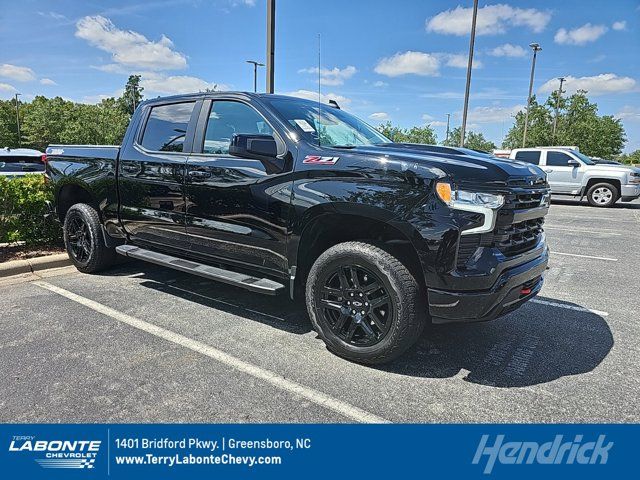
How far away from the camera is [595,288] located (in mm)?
5266

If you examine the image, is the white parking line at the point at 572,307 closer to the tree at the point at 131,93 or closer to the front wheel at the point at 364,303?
the front wheel at the point at 364,303

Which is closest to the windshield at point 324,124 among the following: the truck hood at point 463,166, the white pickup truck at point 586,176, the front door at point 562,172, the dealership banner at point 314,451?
the truck hood at point 463,166

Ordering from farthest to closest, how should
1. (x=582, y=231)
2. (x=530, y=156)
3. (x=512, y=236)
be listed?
1. (x=530, y=156)
2. (x=582, y=231)
3. (x=512, y=236)

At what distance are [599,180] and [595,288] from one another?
1219 centimetres

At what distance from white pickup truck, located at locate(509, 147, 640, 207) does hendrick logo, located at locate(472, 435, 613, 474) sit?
1482 centimetres

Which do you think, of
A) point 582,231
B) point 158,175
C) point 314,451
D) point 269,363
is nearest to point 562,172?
point 582,231

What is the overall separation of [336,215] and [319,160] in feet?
1.38

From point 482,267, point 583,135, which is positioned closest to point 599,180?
point 482,267

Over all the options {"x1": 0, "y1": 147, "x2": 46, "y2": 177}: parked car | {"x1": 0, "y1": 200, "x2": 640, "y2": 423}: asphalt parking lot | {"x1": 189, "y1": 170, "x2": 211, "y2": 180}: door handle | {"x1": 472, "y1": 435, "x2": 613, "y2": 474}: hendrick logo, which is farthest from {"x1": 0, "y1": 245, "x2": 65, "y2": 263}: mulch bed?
{"x1": 0, "y1": 147, "x2": 46, "y2": 177}: parked car

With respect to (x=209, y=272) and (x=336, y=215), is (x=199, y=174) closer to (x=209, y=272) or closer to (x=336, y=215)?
(x=209, y=272)

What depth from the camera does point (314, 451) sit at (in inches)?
93.1

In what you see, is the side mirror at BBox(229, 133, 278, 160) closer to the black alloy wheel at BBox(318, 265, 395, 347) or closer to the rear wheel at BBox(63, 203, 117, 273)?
the black alloy wheel at BBox(318, 265, 395, 347)

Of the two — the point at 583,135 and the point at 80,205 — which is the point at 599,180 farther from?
the point at 583,135

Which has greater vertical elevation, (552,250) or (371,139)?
(371,139)
